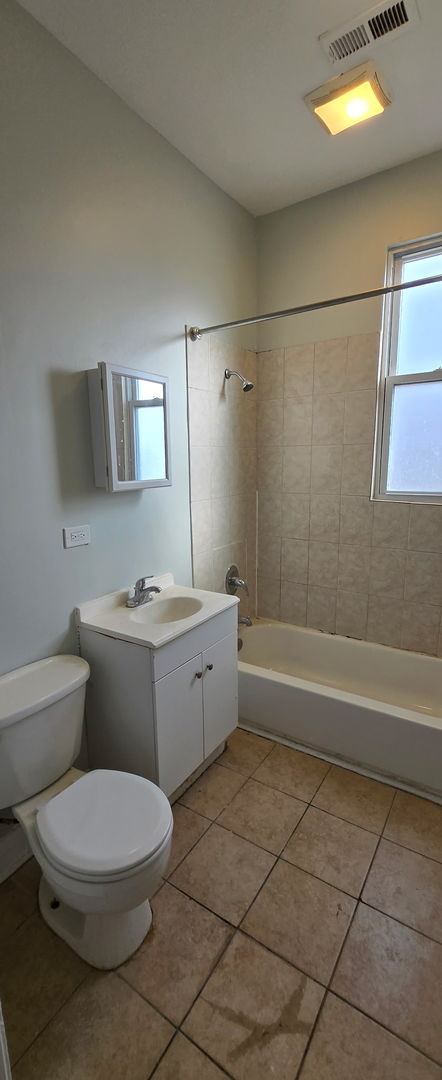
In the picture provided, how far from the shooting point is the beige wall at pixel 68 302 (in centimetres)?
135

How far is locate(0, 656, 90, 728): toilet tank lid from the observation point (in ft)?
4.07

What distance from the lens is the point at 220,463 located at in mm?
2414

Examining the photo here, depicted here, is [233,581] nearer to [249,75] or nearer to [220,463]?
[220,463]

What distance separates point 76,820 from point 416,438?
2.20 m

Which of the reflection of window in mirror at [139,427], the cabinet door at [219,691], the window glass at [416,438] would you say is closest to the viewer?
the reflection of window in mirror at [139,427]

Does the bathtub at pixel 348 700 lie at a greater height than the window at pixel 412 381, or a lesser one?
lesser

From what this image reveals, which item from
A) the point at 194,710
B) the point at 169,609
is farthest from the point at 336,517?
the point at 194,710

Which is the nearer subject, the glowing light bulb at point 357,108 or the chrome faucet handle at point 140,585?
the glowing light bulb at point 357,108

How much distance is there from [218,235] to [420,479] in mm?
1639

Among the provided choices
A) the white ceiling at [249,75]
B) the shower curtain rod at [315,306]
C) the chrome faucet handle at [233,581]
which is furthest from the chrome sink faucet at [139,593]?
the white ceiling at [249,75]

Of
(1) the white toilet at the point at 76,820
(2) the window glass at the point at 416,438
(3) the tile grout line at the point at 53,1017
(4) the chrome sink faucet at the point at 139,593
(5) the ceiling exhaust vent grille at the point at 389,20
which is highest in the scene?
(5) the ceiling exhaust vent grille at the point at 389,20

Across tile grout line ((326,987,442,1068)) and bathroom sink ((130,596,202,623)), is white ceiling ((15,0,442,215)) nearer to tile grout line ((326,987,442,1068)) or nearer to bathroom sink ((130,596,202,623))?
bathroom sink ((130,596,202,623))

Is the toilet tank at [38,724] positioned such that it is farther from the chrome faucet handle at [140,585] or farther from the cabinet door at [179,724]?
the chrome faucet handle at [140,585]

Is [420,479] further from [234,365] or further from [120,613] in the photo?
[120,613]
